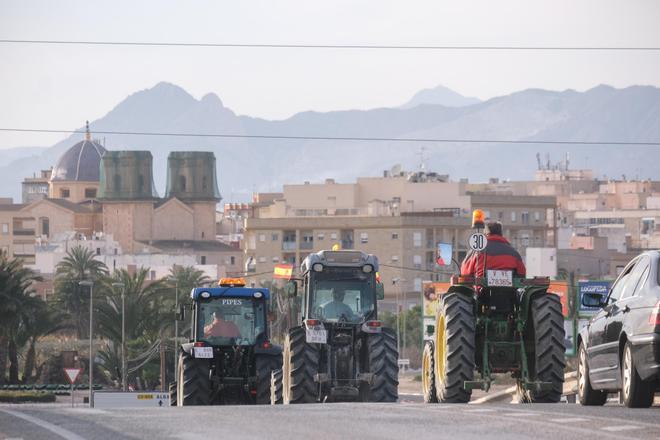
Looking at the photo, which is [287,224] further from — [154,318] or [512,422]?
[512,422]

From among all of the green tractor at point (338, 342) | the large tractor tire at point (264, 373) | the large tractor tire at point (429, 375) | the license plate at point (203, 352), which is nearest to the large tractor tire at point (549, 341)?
the large tractor tire at point (429, 375)

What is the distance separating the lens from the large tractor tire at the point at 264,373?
28008mm

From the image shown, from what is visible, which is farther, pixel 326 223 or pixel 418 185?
pixel 418 185

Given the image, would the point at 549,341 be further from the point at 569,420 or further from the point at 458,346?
the point at 569,420

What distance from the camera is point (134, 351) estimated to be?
94750 millimetres

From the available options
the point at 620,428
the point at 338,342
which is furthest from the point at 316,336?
the point at 620,428

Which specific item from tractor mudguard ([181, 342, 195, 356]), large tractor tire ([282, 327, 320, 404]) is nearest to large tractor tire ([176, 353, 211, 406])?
tractor mudguard ([181, 342, 195, 356])

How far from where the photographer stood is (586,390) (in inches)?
839

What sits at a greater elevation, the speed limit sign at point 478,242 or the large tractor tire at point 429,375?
the speed limit sign at point 478,242

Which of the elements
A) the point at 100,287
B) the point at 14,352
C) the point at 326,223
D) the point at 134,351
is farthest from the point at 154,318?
the point at 326,223

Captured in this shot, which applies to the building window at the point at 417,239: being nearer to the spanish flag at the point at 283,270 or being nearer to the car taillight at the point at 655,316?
the spanish flag at the point at 283,270

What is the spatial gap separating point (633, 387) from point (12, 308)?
6831 centimetres

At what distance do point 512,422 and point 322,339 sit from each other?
9.58m

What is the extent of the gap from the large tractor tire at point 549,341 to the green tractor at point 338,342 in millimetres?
4474
